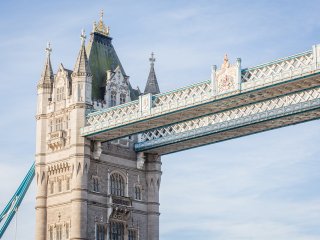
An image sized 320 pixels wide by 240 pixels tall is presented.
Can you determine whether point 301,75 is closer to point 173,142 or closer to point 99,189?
point 173,142

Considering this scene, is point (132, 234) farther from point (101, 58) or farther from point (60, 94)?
point (101, 58)

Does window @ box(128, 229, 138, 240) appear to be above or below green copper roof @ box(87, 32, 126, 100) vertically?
below

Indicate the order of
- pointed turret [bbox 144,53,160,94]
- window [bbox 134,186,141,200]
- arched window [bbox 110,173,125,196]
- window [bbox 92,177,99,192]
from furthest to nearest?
1. pointed turret [bbox 144,53,160,94]
2. window [bbox 134,186,141,200]
3. arched window [bbox 110,173,125,196]
4. window [bbox 92,177,99,192]

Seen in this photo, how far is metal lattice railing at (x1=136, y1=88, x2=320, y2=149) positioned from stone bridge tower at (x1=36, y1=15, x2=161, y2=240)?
12.5 feet

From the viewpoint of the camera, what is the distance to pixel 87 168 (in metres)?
77.6

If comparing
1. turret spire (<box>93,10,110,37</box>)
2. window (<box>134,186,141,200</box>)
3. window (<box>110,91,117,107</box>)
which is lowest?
window (<box>134,186,141,200</box>)

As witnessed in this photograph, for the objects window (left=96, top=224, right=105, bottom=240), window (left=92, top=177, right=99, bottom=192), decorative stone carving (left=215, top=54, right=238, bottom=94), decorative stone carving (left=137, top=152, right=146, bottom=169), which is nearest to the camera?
decorative stone carving (left=215, top=54, right=238, bottom=94)

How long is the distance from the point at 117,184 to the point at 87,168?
175 inches

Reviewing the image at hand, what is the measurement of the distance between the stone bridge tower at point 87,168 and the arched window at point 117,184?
37 mm

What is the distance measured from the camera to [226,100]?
2566 inches

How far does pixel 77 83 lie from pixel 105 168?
8182 millimetres

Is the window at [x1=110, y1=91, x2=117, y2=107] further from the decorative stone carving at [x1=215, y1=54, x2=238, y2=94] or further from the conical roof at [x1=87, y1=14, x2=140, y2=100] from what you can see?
the decorative stone carving at [x1=215, y1=54, x2=238, y2=94]

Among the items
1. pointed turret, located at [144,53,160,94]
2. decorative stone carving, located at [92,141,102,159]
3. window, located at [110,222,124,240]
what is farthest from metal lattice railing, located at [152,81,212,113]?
window, located at [110,222,124,240]

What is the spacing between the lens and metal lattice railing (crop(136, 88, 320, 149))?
66.8 meters
